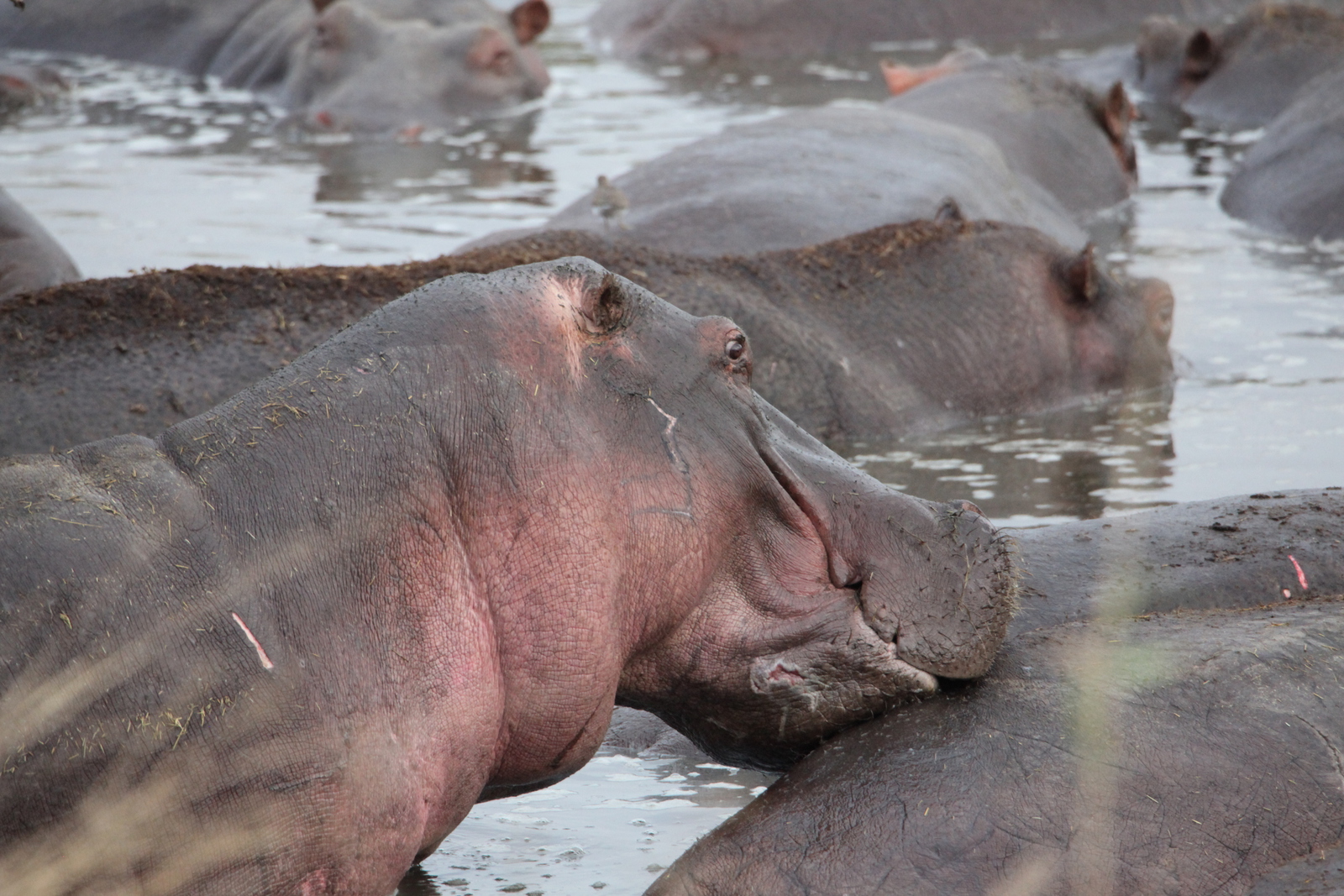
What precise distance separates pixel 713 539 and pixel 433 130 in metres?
9.56

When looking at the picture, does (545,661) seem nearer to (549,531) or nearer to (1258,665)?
(549,531)

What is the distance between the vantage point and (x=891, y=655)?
3.14m

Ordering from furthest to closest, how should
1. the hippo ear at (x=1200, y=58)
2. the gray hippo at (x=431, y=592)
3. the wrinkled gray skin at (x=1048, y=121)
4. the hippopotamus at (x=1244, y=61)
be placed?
the hippo ear at (x=1200, y=58), the hippopotamus at (x=1244, y=61), the wrinkled gray skin at (x=1048, y=121), the gray hippo at (x=431, y=592)

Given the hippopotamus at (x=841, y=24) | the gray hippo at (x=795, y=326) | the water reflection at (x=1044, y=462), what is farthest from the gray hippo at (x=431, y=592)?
the hippopotamus at (x=841, y=24)

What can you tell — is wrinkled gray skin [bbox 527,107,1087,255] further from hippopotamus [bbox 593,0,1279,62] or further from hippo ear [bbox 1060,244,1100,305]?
hippopotamus [bbox 593,0,1279,62]

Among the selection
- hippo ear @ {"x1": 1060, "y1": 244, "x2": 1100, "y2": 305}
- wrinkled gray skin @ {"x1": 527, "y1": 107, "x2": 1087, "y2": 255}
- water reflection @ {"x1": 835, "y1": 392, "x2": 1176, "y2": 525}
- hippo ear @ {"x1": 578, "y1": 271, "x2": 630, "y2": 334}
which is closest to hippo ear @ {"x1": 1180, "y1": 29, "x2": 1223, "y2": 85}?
wrinkled gray skin @ {"x1": 527, "y1": 107, "x2": 1087, "y2": 255}

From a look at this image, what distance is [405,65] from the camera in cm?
1246

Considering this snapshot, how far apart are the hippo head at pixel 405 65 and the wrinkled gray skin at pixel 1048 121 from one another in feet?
12.0

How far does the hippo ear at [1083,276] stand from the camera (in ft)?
22.2

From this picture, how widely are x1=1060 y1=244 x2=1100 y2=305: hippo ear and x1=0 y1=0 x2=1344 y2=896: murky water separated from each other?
45 centimetres

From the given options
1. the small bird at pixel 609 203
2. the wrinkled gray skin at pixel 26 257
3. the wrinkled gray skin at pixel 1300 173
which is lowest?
the wrinkled gray skin at pixel 1300 173

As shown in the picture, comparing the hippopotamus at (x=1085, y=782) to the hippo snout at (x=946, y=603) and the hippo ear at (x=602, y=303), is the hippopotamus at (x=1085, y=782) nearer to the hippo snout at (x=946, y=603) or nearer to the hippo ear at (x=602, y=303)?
the hippo snout at (x=946, y=603)

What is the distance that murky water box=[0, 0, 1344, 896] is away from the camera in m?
3.64

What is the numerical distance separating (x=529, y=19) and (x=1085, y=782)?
11092mm
